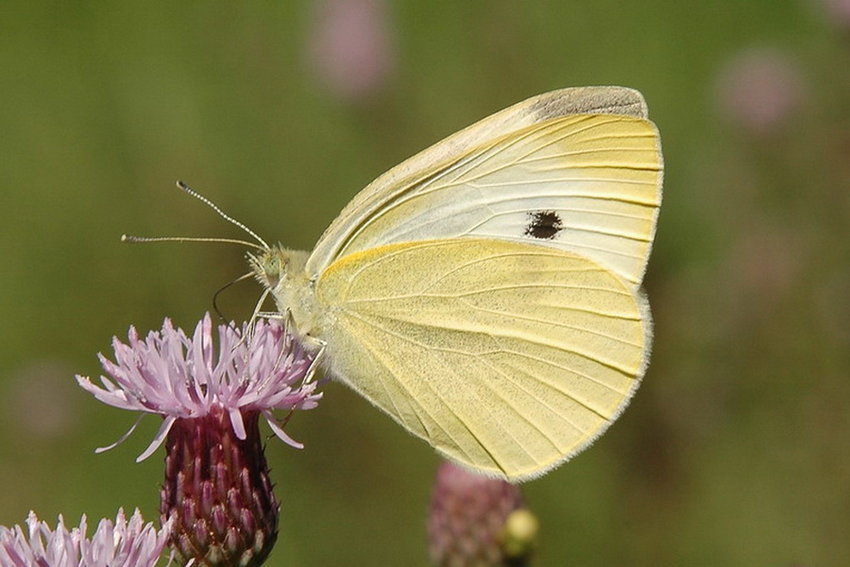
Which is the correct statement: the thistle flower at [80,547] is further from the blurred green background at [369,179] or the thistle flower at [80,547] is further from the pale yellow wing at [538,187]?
the blurred green background at [369,179]

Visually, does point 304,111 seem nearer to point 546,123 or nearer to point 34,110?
point 34,110

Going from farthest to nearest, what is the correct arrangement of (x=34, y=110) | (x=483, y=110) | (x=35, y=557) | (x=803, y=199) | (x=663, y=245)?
(x=34, y=110), (x=483, y=110), (x=663, y=245), (x=803, y=199), (x=35, y=557)

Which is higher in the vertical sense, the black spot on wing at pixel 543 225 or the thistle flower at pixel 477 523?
the black spot on wing at pixel 543 225

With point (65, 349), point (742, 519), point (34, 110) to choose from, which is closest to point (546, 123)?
point (742, 519)

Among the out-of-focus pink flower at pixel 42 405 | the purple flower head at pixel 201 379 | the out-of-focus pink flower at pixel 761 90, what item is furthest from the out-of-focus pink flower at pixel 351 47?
the purple flower head at pixel 201 379

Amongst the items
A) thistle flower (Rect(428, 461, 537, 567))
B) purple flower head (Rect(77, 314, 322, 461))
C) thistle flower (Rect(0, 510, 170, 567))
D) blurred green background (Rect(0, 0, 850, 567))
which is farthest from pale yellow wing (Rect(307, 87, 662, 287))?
blurred green background (Rect(0, 0, 850, 567))

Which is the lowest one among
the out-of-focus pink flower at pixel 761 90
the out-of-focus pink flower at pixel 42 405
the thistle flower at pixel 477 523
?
the out-of-focus pink flower at pixel 42 405

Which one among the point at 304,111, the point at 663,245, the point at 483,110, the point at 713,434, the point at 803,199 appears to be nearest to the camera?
the point at 713,434
